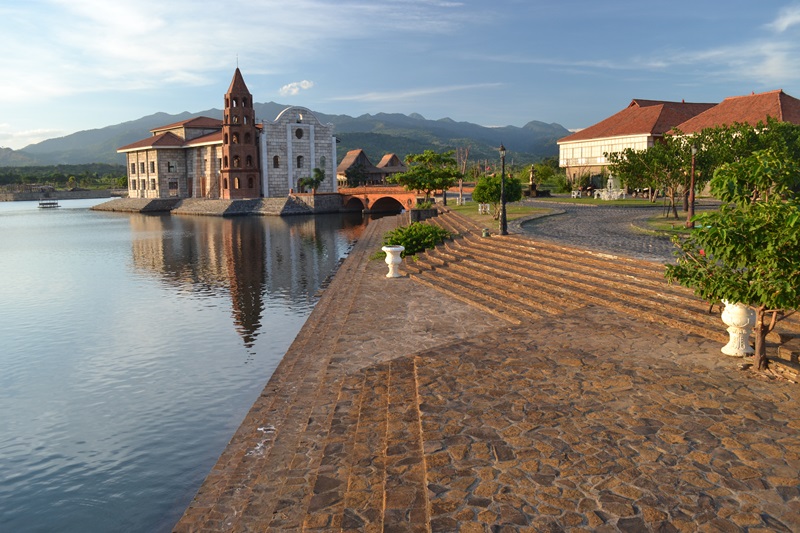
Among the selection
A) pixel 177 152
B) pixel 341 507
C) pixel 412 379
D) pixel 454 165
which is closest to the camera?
pixel 341 507

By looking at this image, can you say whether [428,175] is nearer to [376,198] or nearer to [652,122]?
[652,122]

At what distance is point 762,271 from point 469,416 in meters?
4.55

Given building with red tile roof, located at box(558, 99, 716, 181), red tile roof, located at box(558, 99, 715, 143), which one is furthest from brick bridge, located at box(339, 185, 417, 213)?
red tile roof, located at box(558, 99, 715, 143)

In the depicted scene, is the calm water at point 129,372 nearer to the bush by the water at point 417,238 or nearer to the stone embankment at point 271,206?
the bush by the water at point 417,238

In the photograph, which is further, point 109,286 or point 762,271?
point 109,286

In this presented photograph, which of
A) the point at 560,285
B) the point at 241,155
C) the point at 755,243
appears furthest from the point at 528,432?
the point at 241,155

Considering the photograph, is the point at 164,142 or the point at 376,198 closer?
the point at 376,198

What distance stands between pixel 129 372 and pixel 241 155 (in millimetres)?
61226

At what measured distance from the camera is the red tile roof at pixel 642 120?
51.2 metres

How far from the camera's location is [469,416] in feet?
25.1

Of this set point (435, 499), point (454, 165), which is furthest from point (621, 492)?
point (454, 165)

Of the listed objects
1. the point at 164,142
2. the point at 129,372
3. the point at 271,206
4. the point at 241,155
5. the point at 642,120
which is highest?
the point at 164,142

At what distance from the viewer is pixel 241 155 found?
7194 cm

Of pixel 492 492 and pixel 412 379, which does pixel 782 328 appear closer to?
pixel 412 379
